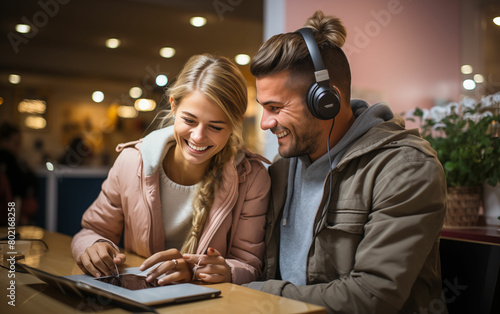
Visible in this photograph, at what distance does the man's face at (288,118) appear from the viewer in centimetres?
129

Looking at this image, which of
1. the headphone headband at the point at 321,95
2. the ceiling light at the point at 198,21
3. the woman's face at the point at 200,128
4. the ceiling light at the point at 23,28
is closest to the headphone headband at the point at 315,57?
the headphone headband at the point at 321,95

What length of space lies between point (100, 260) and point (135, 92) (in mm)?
7536

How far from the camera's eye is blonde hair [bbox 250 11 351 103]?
4.22 feet

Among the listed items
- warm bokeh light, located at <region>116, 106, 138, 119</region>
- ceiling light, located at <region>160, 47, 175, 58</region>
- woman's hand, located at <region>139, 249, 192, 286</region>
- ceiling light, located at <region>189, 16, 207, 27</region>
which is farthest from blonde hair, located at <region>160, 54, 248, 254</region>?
warm bokeh light, located at <region>116, 106, 138, 119</region>

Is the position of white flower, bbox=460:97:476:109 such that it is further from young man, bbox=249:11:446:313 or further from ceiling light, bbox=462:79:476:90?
ceiling light, bbox=462:79:476:90

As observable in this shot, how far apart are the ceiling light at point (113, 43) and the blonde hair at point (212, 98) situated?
578 cm

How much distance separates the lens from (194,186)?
1.48 m

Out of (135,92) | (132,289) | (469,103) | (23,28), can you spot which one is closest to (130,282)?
(132,289)

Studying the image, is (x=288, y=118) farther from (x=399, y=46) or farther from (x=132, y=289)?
(x=399, y=46)

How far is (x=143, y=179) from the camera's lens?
1.42m

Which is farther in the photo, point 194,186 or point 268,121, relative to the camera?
point 194,186

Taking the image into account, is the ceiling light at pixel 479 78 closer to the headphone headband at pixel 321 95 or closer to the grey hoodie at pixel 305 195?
the grey hoodie at pixel 305 195

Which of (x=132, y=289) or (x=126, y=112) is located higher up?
(x=126, y=112)

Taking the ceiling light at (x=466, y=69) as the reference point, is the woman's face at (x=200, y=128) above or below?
below
